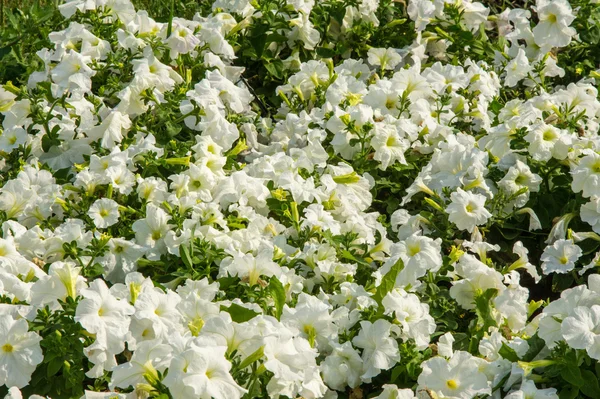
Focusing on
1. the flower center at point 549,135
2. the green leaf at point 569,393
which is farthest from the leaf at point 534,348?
the flower center at point 549,135

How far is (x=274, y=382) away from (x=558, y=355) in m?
0.67

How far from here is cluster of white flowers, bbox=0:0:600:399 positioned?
2045 mm

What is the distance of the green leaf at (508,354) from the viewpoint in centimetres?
209

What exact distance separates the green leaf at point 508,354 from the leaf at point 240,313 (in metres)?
0.61

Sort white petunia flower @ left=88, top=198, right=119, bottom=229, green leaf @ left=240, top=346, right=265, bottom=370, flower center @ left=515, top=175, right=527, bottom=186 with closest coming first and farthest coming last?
green leaf @ left=240, top=346, right=265, bottom=370 → white petunia flower @ left=88, top=198, right=119, bottom=229 → flower center @ left=515, top=175, right=527, bottom=186

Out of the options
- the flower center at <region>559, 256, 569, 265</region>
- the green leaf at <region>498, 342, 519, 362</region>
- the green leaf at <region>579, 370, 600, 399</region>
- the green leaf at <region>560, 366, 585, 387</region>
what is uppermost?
the green leaf at <region>560, 366, 585, 387</region>

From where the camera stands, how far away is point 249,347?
1.93 m

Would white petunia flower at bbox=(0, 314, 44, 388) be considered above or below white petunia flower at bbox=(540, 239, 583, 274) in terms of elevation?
above

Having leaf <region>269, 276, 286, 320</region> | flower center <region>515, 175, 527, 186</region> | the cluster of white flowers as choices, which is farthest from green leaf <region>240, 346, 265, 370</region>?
flower center <region>515, 175, 527, 186</region>

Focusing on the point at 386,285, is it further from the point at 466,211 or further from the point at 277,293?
the point at 466,211

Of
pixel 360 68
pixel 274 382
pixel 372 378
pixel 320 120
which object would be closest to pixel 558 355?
pixel 372 378

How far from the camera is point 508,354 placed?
209 centimetres

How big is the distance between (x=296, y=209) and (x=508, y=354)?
83 cm

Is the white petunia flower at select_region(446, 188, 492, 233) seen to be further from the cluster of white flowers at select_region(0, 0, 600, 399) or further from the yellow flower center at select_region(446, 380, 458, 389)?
the yellow flower center at select_region(446, 380, 458, 389)
